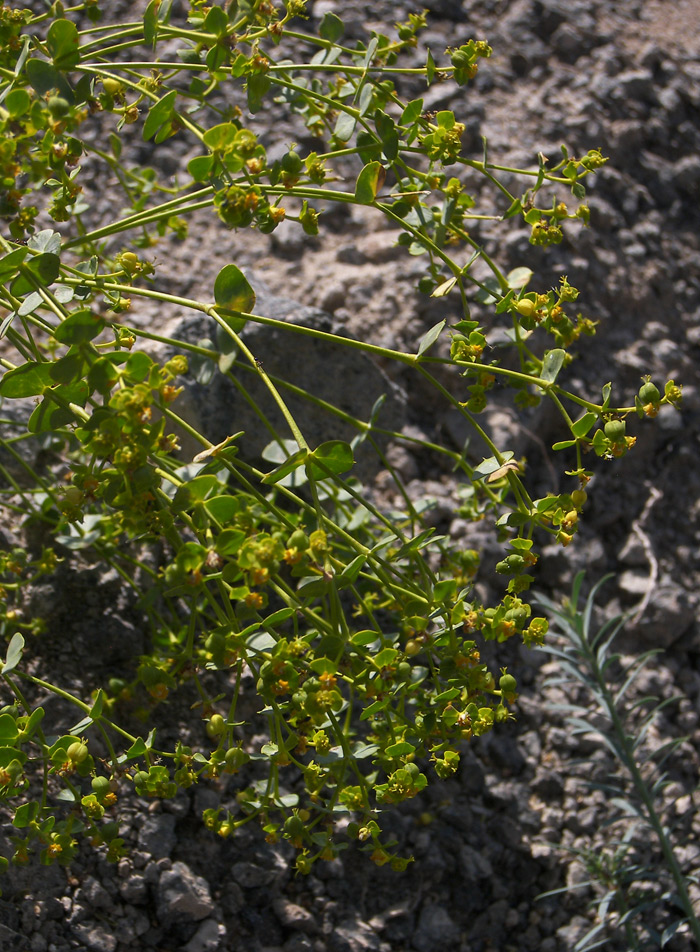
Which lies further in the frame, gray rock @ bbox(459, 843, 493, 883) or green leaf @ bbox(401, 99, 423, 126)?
gray rock @ bbox(459, 843, 493, 883)

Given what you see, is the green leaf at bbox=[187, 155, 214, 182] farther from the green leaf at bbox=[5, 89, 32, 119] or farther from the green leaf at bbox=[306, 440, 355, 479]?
the green leaf at bbox=[306, 440, 355, 479]

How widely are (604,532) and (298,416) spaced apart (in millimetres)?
876

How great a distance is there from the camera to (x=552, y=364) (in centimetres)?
128

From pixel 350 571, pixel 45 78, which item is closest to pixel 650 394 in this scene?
pixel 350 571

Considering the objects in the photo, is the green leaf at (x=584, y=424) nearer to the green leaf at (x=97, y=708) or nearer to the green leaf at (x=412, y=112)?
the green leaf at (x=412, y=112)

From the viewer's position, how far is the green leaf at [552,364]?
1.26m

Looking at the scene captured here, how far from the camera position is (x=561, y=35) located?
2.78m

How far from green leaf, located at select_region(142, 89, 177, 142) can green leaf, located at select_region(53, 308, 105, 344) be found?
13.7 inches

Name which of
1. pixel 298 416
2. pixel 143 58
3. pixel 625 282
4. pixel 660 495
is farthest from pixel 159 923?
pixel 143 58

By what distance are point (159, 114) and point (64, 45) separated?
151 millimetres

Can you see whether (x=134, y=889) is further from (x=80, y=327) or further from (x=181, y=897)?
(x=80, y=327)

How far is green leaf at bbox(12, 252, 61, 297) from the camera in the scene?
1088 millimetres

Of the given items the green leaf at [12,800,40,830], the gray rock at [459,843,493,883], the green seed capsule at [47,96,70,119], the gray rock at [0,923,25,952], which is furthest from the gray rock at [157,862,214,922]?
the green seed capsule at [47,96,70,119]

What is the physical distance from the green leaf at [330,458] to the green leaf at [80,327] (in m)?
0.30
